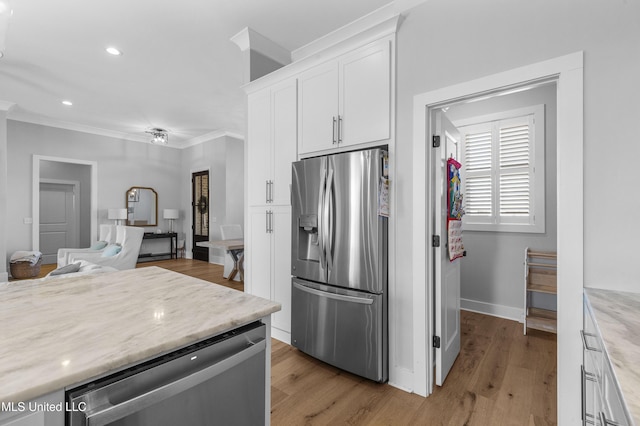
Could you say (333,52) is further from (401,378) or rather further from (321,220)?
(401,378)

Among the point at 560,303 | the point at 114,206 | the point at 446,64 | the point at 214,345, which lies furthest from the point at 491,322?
the point at 114,206

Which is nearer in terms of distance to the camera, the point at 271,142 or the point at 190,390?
the point at 190,390

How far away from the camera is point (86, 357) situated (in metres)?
0.71

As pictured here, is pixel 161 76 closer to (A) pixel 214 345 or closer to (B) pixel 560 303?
(A) pixel 214 345

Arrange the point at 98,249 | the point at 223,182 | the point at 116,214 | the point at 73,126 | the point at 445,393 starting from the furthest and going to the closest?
the point at 223,182
the point at 116,214
the point at 73,126
the point at 98,249
the point at 445,393

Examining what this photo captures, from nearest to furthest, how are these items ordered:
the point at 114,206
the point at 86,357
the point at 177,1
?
the point at 86,357 → the point at 177,1 → the point at 114,206

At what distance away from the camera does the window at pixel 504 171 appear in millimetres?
3174

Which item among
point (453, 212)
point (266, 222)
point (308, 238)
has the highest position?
point (453, 212)

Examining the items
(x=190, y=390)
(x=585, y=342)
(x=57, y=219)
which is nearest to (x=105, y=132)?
(x=57, y=219)

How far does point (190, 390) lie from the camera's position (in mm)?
863

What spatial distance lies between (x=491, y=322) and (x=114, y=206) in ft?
25.2

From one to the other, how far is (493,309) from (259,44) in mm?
3909

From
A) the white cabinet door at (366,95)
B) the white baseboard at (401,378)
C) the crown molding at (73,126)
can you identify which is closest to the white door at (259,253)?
the white cabinet door at (366,95)

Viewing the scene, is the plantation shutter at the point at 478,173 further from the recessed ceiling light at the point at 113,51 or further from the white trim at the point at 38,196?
the white trim at the point at 38,196
